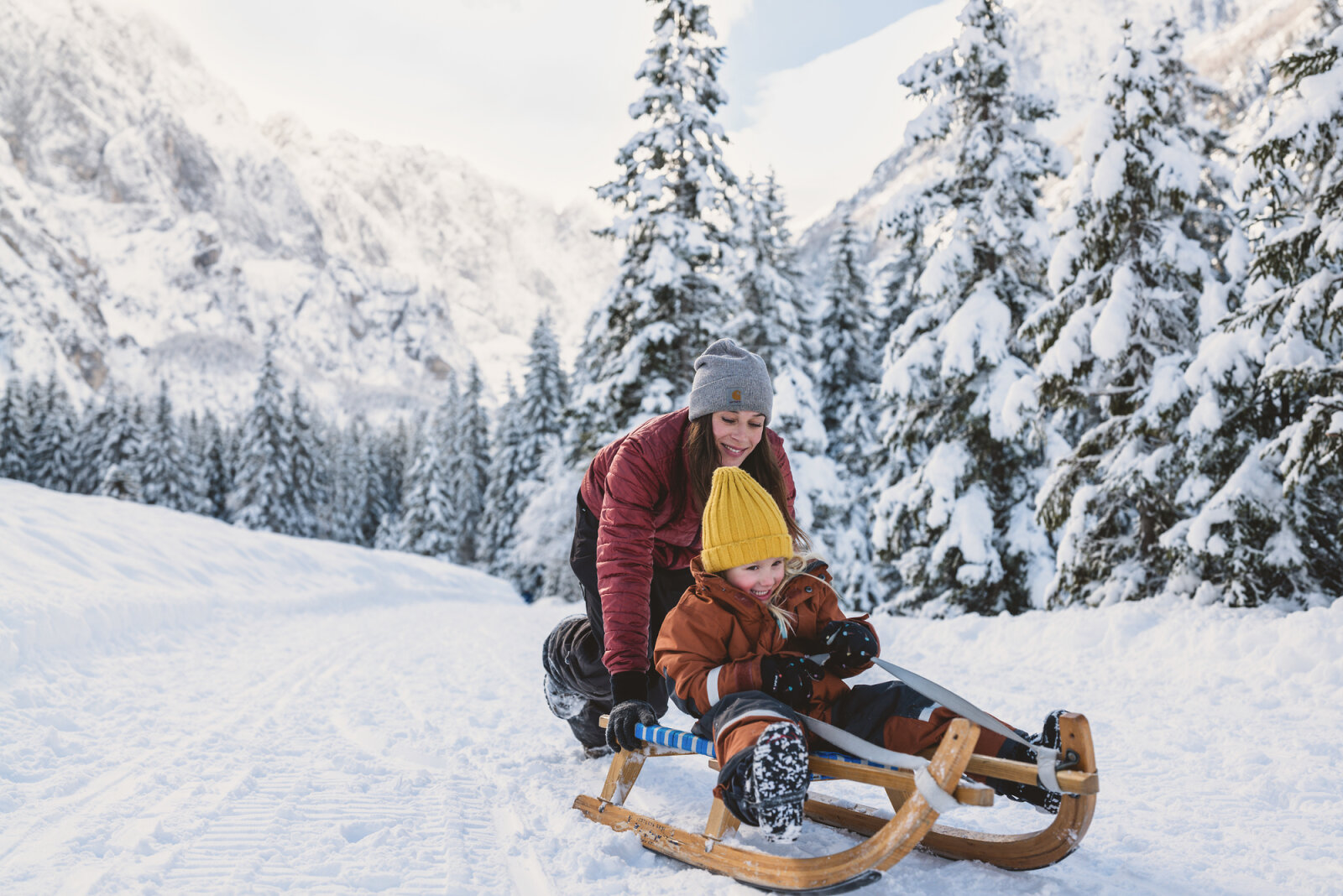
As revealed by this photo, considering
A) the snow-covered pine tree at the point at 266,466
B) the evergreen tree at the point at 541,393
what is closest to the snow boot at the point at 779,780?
the evergreen tree at the point at 541,393

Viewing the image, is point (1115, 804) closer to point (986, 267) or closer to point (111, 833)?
point (111, 833)

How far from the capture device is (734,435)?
3.55 metres

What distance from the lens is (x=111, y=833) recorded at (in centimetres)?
266

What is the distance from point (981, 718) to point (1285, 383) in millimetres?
5982

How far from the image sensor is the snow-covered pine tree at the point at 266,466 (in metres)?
41.6

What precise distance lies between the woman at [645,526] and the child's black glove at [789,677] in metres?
0.61

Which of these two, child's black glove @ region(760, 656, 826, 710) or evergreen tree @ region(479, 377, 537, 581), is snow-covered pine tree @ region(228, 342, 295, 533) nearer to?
evergreen tree @ region(479, 377, 537, 581)

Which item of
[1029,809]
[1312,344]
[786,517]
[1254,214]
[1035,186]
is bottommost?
[1029,809]

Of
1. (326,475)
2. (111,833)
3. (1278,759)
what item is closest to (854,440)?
(1278,759)

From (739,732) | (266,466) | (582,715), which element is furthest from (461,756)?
(266,466)

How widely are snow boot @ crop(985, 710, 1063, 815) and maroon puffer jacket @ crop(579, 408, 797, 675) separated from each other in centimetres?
141

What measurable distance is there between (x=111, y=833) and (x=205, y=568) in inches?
416

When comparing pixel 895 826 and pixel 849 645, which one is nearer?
pixel 895 826

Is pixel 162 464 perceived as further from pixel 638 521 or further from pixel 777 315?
pixel 638 521
